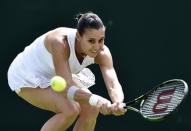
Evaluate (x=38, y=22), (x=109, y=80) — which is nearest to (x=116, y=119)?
(x=38, y=22)

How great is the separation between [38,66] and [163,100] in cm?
104

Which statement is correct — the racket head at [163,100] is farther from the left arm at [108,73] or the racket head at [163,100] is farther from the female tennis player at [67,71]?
the left arm at [108,73]

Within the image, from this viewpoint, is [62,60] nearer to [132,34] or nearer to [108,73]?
[108,73]

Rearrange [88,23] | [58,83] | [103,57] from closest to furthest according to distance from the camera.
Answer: [58,83] → [88,23] → [103,57]

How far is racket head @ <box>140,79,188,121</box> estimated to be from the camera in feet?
15.0

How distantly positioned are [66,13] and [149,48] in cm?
79

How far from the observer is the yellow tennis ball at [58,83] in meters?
4.85

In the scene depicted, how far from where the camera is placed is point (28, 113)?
6.71m

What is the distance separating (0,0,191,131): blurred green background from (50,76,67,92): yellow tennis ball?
1683 millimetres

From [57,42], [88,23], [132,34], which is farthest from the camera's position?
[132,34]

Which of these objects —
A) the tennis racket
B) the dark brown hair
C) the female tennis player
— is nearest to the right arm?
the female tennis player

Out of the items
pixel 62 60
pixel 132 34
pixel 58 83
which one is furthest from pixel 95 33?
pixel 132 34

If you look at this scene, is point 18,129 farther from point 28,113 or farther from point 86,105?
point 86,105

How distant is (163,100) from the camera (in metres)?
4.73
